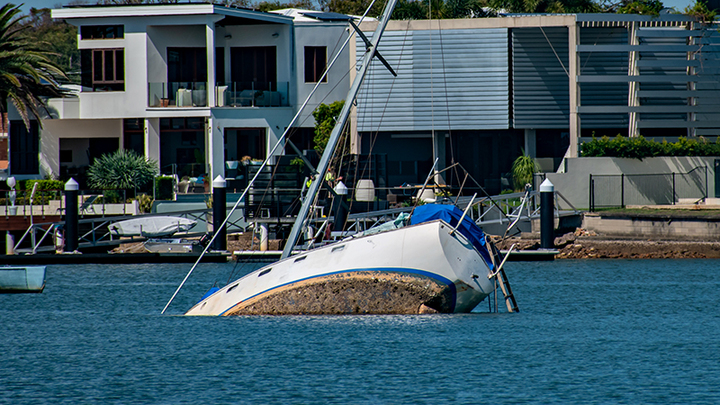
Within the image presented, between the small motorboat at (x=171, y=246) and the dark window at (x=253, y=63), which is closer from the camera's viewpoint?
the small motorboat at (x=171, y=246)

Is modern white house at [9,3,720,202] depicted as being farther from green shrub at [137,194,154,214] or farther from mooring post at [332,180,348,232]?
mooring post at [332,180,348,232]

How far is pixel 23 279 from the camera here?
2603 cm

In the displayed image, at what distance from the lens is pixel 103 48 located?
4312cm

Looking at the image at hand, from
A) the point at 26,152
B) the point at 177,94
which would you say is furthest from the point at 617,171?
the point at 26,152

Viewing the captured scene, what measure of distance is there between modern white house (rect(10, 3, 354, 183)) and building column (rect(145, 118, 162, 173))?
0.05m

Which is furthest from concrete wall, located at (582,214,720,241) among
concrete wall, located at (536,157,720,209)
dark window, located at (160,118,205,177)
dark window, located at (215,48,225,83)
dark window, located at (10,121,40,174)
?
dark window, located at (10,121,40,174)

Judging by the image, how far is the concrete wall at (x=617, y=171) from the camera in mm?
35625

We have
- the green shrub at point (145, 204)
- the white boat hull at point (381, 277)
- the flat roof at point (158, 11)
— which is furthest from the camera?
the flat roof at point (158, 11)

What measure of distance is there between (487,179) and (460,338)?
2411 centimetres

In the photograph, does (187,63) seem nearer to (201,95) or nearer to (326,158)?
(201,95)

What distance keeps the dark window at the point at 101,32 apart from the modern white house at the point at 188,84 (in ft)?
0.15

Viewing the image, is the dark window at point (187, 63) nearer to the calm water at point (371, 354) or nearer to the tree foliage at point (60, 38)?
the calm water at point (371, 354)

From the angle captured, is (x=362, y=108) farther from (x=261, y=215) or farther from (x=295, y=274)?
(x=295, y=274)

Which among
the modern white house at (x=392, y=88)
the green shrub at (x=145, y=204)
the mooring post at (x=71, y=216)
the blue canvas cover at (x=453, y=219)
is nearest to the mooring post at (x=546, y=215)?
the modern white house at (x=392, y=88)
